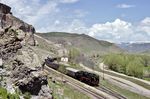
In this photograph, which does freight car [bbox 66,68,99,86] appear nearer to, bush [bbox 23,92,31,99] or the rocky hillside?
the rocky hillside

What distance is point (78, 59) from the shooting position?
16838 cm

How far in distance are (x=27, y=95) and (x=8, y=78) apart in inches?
84.0

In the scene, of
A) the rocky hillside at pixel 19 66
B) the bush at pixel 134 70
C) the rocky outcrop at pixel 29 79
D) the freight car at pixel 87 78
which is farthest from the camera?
the bush at pixel 134 70

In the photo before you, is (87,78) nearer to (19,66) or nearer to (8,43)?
(19,66)

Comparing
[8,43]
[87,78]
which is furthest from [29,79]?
[87,78]

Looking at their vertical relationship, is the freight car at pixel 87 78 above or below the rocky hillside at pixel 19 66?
below

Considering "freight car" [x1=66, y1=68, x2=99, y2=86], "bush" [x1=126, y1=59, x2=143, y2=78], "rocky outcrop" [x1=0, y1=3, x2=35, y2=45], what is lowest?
"bush" [x1=126, y1=59, x2=143, y2=78]

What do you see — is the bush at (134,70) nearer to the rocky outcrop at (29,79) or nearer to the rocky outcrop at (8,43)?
the rocky outcrop at (29,79)

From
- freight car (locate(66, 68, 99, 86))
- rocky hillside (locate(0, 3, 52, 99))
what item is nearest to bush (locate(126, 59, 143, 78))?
freight car (locate(66, 68, 99, 86))

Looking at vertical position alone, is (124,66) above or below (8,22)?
below

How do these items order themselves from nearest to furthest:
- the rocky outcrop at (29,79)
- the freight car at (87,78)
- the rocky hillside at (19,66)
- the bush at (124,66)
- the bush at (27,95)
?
the bush at (27,95)
the rocky hillside at (19,66)
the rocky outcrop at (29,79)
the freight car at (87,78)
the bush at (124,66)

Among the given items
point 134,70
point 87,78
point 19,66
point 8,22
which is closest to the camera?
point 19,66

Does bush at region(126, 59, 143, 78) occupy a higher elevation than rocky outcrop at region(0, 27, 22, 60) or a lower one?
lower

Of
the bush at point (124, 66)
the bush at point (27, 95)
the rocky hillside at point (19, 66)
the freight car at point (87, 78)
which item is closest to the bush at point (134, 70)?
the bush at point (124, 66)
